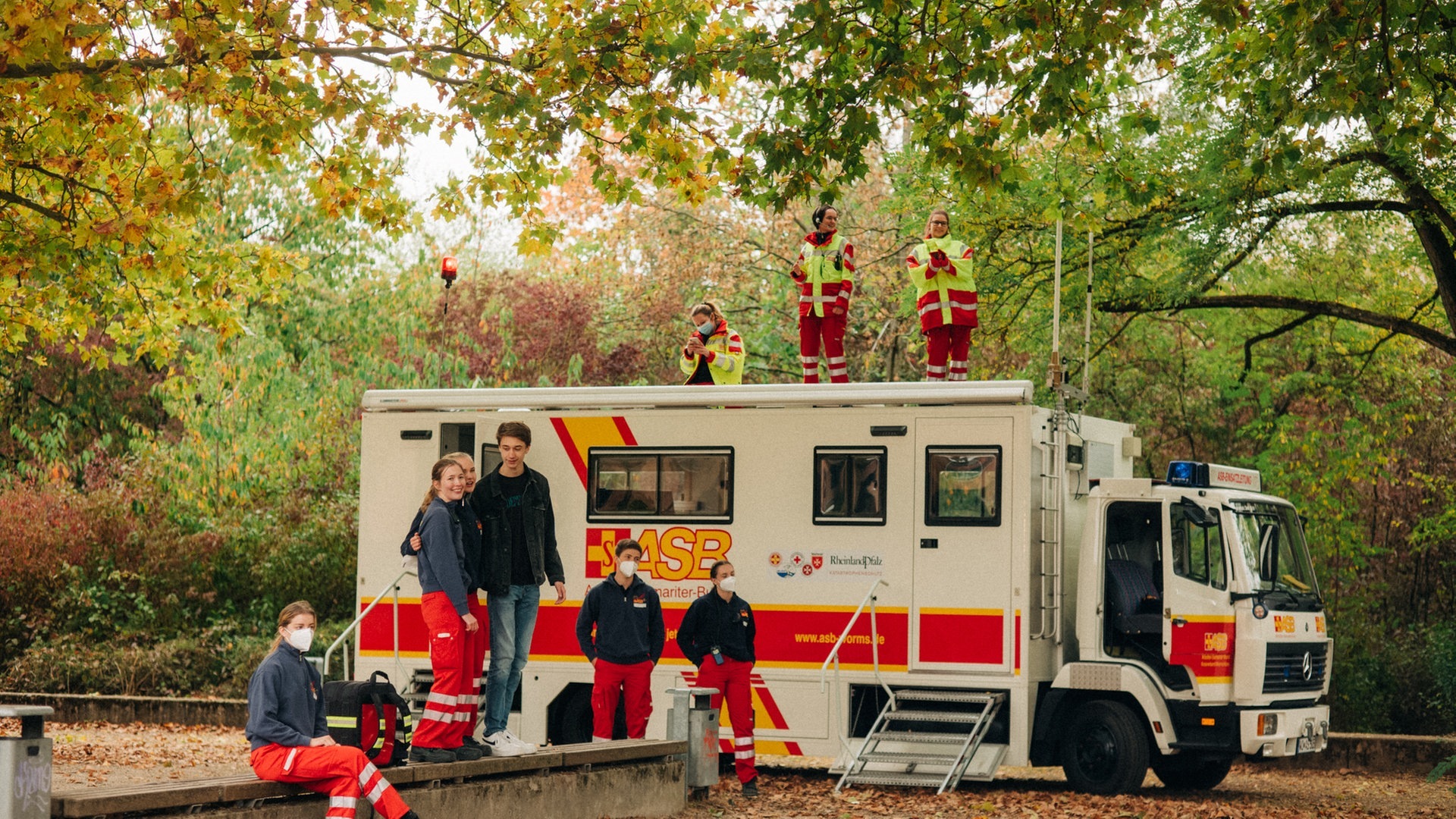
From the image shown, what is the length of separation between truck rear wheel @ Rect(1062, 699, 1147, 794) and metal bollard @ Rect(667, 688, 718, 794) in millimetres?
2835

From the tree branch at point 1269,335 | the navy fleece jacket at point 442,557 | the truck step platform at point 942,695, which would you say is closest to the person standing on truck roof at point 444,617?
the navy fleece jacket at point 442,557

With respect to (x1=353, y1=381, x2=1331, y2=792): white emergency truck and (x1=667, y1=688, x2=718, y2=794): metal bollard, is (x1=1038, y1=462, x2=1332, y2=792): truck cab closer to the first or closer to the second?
(x1=353, y1=381, x2=1331, y2=792): white emergency truck

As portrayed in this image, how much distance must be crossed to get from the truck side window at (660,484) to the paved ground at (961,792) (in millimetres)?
2219

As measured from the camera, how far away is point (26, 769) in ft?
24.0

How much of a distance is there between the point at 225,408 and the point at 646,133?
393 inches

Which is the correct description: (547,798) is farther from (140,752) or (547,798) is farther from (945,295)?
(140,752)

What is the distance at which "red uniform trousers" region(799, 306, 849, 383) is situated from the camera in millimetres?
14281

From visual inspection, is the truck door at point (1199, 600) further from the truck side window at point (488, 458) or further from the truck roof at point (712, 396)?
the truck side window at point (488, 458)

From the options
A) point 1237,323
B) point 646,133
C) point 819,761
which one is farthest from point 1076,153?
point 819,761

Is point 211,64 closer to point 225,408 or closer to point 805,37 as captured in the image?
point 805,37

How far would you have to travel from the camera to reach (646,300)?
2736 cm

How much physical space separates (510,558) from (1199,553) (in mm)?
5496

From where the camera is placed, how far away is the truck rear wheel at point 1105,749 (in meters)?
12.8

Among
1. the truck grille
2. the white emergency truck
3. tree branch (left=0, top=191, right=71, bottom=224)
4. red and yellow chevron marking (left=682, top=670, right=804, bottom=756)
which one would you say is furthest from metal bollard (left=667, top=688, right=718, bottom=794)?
tree branch (left=0, top=191, right=71, bottom=224)
